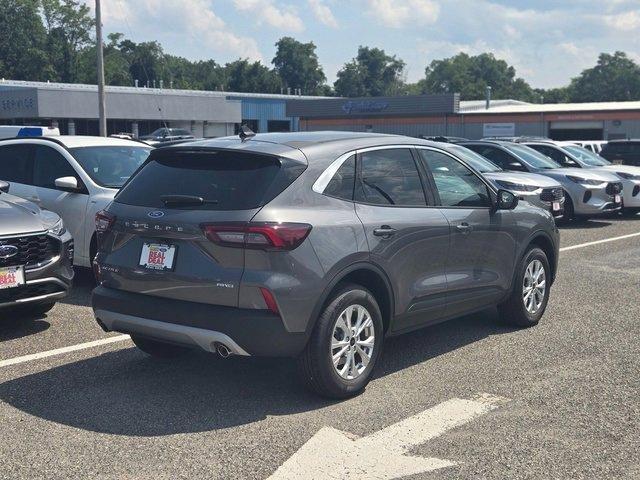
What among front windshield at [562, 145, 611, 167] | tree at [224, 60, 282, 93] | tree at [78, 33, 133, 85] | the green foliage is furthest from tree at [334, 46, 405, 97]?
front windshield at [562, 145, 611, 167]

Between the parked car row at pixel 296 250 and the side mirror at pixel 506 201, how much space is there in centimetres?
2

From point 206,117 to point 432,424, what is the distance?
184ft

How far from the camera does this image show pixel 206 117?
194ft

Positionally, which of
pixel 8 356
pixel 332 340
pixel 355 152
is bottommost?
pixel 8 356

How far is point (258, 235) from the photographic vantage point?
484 centimetres

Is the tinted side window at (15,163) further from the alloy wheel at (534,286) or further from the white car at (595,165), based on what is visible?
the white car at (595,165)

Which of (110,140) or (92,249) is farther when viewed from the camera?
(110,140)

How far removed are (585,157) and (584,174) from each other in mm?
2739

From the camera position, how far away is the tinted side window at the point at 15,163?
9.62m

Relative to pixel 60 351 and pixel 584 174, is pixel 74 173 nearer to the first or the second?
pixel 60 351

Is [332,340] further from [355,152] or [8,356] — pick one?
[8,356]

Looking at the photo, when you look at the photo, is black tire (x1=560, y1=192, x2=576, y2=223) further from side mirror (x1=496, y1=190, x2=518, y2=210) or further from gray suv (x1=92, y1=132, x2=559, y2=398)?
gray suv (x1=92, y1=132, x2=559, y2=398)

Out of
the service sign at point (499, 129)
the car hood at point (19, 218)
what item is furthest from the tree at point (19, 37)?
the car hood at point (19, 218)

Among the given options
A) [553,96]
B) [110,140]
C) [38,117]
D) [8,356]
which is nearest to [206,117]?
[38,117]
